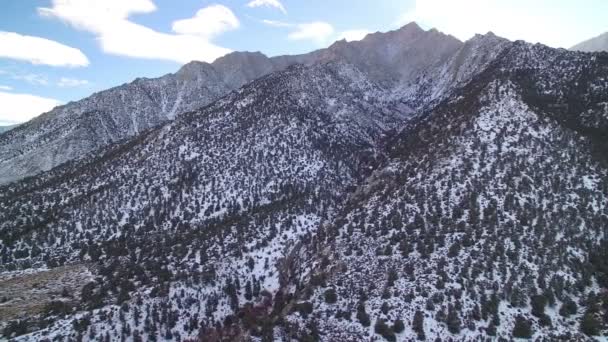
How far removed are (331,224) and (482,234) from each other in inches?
718

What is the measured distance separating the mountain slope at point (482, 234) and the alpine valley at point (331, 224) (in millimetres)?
189

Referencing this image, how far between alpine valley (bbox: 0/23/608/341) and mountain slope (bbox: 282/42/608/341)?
19cm

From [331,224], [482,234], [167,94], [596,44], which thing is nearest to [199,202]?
[331,224]

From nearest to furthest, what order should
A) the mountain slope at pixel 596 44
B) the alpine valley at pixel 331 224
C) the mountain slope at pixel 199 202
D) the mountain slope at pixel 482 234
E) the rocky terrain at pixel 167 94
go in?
the mountain slope at pixel 482 234, the alpine valley at pixel 331 224, the mountain slope at pixel 199 202, the rocky terrain at pixel 167 94, the mountain slope at pixel 596 44

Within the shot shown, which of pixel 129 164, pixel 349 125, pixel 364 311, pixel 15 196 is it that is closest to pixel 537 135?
pixel 364 311

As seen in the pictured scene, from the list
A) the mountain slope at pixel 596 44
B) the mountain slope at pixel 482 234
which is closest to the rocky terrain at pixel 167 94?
the mountain slope at pixel 596 44

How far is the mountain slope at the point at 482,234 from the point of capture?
3481 centimetres

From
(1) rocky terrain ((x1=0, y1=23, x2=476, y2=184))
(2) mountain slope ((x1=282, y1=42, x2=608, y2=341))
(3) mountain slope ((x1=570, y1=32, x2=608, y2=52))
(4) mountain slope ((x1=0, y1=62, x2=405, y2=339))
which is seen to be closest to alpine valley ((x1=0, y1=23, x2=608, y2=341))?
(2) mountain slope ((x1=282, y1=42, x2=608, y2=341))

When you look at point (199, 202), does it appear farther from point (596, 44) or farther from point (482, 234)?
point (596, 44)

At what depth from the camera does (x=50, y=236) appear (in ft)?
193

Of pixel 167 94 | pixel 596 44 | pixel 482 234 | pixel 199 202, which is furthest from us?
pixel 596 44

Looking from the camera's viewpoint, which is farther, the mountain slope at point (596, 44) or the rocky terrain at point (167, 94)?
the mountain slope at point (596, 44)

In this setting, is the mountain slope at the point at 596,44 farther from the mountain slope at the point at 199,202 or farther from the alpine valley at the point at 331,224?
the mountain slope at the point at 199,202

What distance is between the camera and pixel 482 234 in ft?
140
